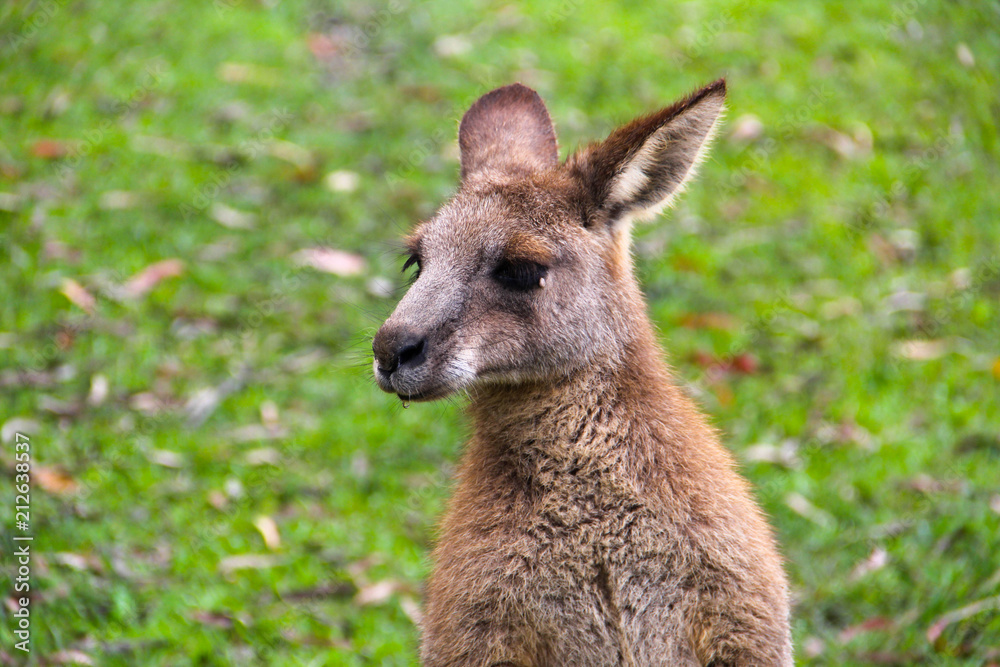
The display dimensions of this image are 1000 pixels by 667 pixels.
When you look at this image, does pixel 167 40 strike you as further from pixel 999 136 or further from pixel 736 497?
pixel 736 497

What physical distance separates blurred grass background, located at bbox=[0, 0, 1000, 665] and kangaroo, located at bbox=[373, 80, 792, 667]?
3.01 feet

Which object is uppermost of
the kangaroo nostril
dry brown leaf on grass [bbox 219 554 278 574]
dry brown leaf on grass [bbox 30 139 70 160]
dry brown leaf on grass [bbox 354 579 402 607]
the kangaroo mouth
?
the kangaroo nostril

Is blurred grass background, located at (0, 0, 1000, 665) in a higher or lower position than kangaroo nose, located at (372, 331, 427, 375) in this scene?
lower

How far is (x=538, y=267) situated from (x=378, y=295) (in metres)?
3.46

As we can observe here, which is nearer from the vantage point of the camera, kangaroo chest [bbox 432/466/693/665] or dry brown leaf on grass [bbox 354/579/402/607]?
kangaroo chest [bbox 432/466/693/665]

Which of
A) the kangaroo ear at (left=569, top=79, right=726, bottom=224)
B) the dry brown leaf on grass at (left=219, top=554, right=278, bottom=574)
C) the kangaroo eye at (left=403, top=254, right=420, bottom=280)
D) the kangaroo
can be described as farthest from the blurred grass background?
the kangaroo ear at (left=569, top=79, right=726, bottom=224)

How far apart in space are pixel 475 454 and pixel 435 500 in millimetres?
2271

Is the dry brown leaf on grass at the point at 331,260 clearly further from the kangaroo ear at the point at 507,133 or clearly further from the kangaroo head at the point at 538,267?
the kangaroo head at the point at 538,267

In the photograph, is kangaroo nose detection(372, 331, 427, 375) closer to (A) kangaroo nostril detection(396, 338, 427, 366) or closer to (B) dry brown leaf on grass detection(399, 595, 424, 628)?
(A) kangaroo nostril detection(396, 338, 427, 366)

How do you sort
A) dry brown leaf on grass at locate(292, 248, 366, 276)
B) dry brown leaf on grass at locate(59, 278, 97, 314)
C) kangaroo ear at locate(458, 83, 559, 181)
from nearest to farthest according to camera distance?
1. kangaroo ear at locate(458, 83, 559, 181)
2. dry brown leaf on grass at locate(59, 278, 97, 314)
3. dry brown leaf on grass at locate(292, 248, 366, 276)

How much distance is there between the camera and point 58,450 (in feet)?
18.1

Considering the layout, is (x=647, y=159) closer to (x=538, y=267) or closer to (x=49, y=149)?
(x=538, y=267)

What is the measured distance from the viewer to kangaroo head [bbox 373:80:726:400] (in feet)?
10.9

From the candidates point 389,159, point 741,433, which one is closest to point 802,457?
point 741,433
